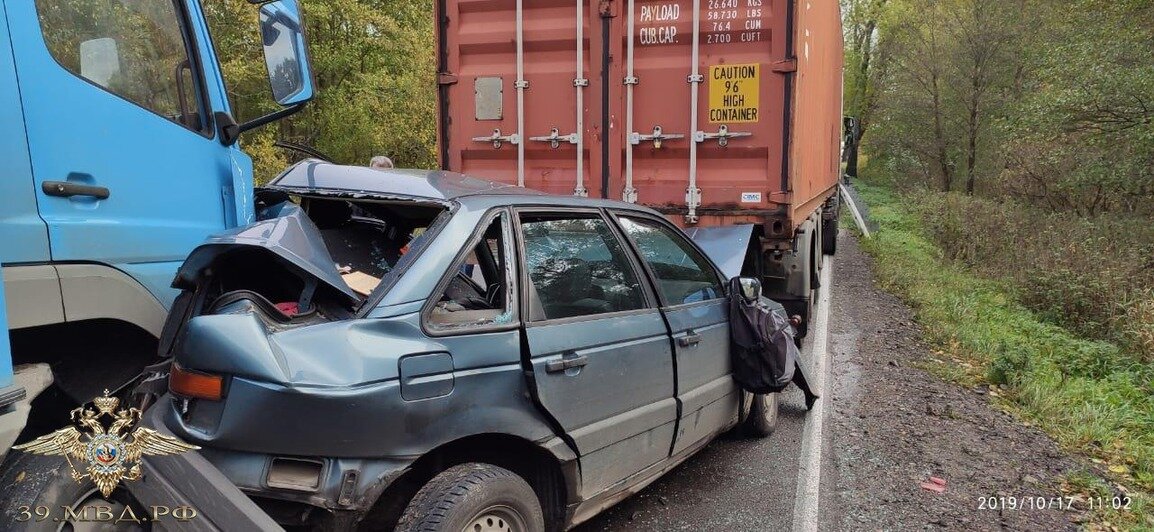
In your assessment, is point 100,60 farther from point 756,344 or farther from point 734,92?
point 734,92

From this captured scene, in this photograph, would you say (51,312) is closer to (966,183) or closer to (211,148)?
(211,148)

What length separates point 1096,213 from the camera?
14586 mm

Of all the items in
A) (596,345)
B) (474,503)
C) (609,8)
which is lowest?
(474,503)

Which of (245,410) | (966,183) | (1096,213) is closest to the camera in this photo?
(245,410)

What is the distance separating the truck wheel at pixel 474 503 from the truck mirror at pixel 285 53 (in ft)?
6.21

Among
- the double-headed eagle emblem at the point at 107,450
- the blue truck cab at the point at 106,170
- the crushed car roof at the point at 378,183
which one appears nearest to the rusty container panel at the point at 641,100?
the crushed car roof at the point at 378,183

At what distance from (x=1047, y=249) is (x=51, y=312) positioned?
41.0 ft

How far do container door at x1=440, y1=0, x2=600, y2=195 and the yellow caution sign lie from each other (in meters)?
0.94

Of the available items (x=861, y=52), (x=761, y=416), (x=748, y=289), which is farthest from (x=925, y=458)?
(x=861, y=52)

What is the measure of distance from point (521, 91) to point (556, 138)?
19.1 inches

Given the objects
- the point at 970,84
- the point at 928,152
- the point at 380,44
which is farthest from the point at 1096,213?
the point at 380,44

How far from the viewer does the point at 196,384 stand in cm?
206

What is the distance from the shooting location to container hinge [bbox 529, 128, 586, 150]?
5.77 metres

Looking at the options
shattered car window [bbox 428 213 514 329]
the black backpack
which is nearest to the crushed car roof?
shattered car window [bbox 428 213 514 329]
